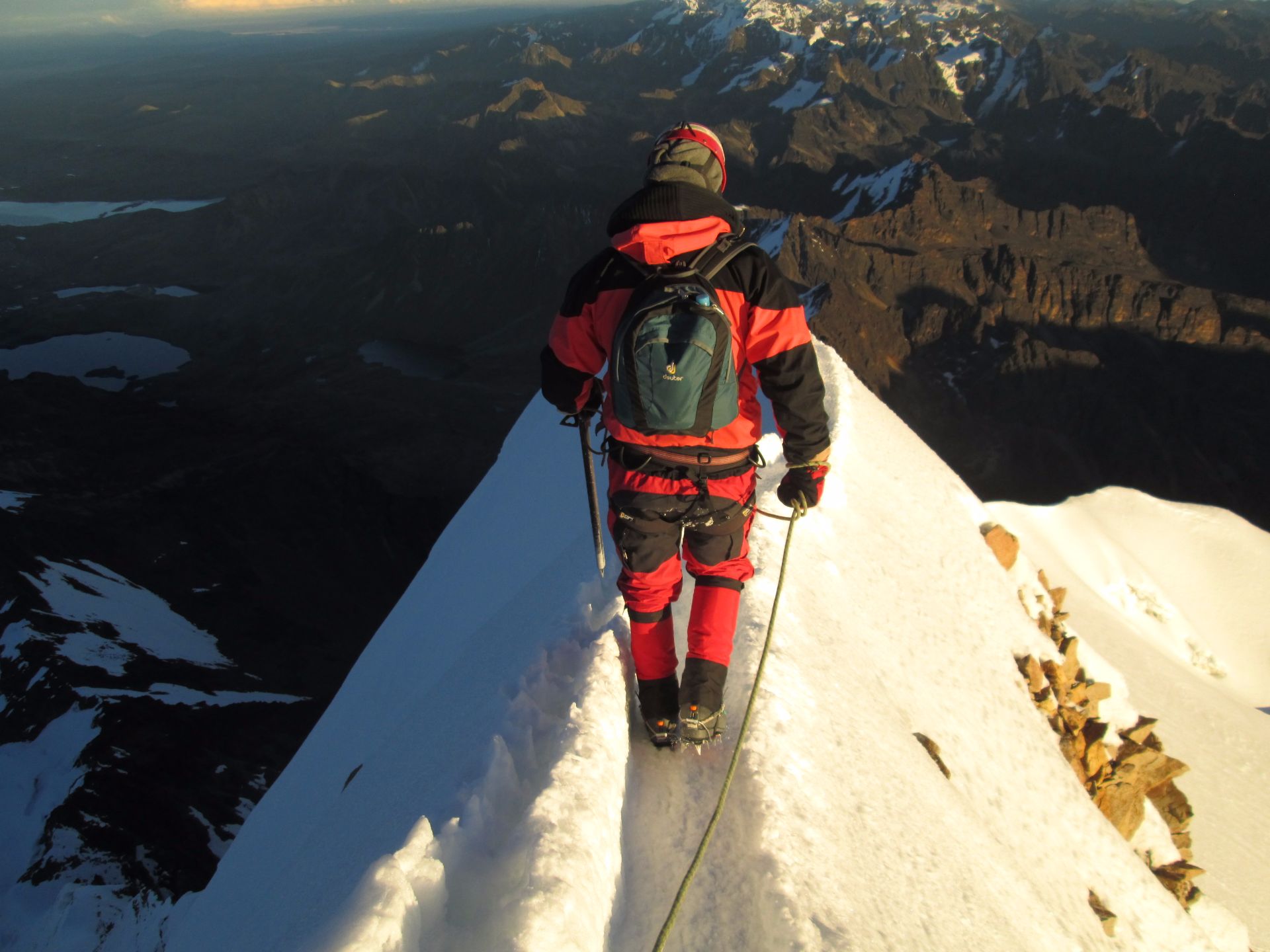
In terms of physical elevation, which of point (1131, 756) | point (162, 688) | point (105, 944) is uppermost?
point (1131, 756)

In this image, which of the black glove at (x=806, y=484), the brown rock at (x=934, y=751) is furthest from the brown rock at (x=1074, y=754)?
the black glove at (x=806, y=484)

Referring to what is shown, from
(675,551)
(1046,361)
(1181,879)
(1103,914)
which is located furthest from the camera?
(1046,361)

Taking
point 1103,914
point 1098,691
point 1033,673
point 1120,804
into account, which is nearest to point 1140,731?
point 1098,691

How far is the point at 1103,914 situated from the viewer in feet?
14.2

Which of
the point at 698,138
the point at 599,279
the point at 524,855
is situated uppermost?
the point at 698,138

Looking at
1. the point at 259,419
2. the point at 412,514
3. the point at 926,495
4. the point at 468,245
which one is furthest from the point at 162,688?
the point at 468,245

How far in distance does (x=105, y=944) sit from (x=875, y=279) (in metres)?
82.8

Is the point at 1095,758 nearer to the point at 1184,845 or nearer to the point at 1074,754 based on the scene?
the point at 1074,754

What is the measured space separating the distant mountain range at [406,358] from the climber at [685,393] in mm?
25253

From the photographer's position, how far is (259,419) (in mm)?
68688

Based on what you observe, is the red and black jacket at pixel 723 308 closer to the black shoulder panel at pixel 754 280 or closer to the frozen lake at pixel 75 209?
the black shoulder panel at pixel 754 280

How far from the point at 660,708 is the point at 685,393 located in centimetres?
151

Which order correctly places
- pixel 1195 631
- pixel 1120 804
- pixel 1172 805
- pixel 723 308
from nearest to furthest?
pixel 723 308 < pixel 1120 804 < pixel 1172 805 < pixel 1195 631

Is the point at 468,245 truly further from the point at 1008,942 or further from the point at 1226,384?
the point at 1008,942
